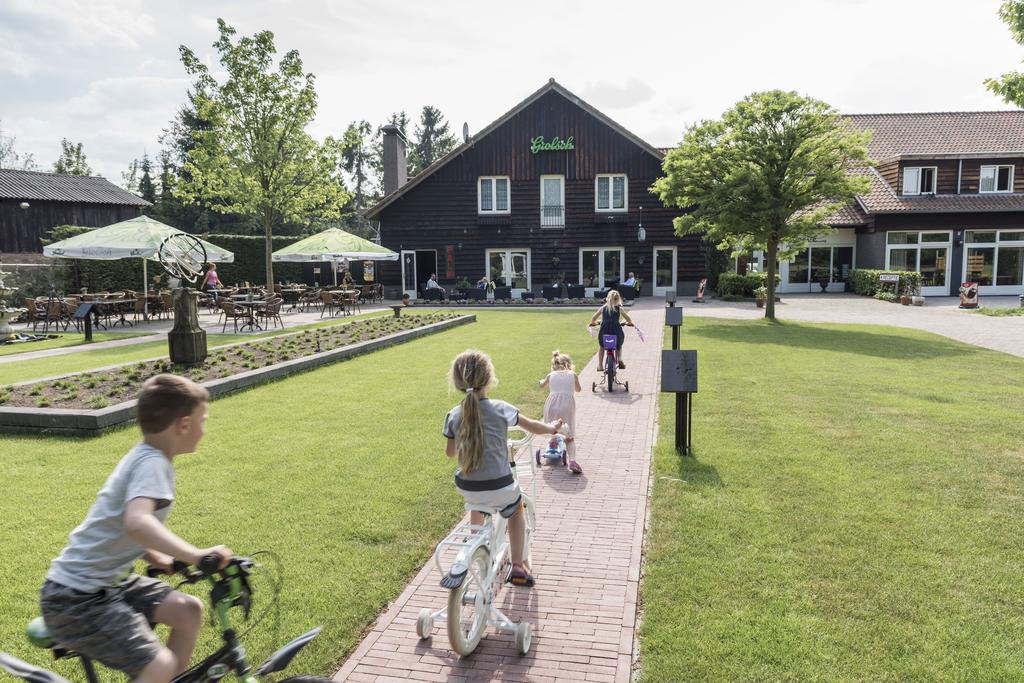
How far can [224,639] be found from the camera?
2.76m

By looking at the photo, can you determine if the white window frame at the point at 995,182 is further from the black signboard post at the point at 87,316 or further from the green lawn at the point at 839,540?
the black signboard post at the point at 87,316

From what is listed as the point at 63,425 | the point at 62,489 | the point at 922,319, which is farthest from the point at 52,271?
the point at 922,319

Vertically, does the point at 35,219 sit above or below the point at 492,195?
below

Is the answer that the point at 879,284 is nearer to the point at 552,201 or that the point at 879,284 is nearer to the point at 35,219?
the point at 552,201

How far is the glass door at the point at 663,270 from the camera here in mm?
33688

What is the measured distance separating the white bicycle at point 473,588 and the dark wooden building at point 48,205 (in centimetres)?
4132

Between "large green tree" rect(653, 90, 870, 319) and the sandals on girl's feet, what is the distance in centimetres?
1683

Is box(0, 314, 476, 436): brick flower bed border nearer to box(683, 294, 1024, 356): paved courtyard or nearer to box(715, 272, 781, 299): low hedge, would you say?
box(683, 294, 1024, 356): paved courtyard

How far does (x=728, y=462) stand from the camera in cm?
716

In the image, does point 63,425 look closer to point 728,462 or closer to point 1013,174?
point 728,462

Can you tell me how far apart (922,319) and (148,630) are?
24430 millimetres

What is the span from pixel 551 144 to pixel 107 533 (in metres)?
32.8

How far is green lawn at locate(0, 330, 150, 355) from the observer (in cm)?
1561

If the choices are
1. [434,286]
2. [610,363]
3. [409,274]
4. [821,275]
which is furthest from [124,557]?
[821,275]
